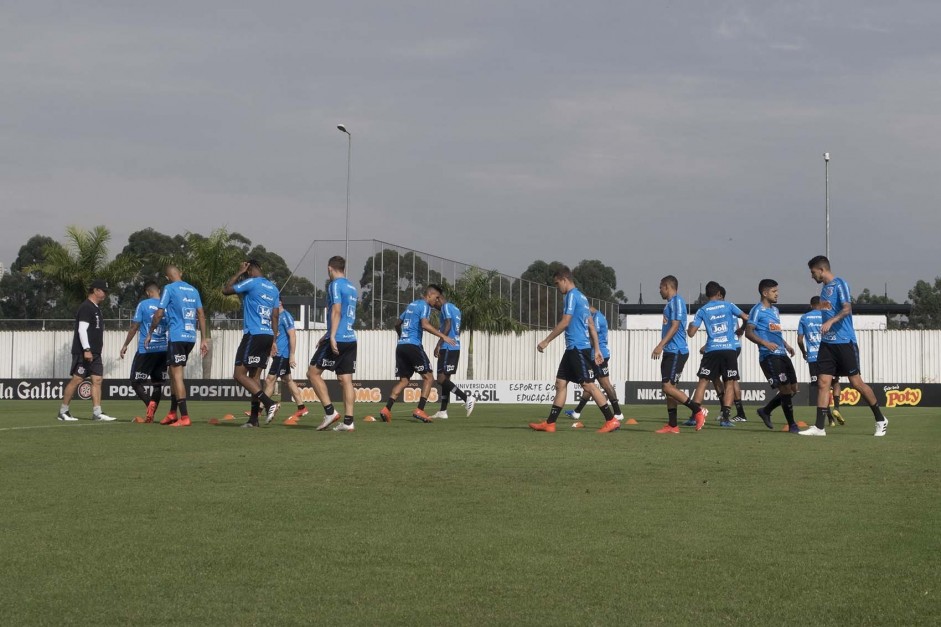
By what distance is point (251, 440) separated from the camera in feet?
41.3

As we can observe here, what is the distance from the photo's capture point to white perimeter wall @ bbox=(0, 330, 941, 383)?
40.7 meters

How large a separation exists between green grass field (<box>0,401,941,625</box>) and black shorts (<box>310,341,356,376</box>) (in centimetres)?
347

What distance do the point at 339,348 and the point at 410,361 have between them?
3.80 m

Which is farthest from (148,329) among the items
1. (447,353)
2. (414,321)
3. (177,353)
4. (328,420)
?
(447,353)

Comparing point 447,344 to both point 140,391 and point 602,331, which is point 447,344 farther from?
point 140,391

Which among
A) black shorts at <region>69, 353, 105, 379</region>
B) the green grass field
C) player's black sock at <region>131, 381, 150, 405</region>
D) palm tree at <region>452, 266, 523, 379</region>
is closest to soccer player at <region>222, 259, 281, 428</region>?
player's black sock at <region>131, 381, 150, 405</region>

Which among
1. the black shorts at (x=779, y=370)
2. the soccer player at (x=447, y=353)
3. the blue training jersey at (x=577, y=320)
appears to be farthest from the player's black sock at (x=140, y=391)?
the black shorts at (x=779, y=370)

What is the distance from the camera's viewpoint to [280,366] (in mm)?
19266

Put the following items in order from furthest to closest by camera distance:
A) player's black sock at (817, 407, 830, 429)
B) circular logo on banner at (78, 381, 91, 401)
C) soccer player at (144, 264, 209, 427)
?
circular logo on banner at (78, 381, 91, 401)
soccer player at (144, 264, 209, 427)
player's black sock at (817, 407, 830, 429)

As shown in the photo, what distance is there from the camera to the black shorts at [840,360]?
13.9 metres

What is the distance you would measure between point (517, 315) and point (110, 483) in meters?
40.8

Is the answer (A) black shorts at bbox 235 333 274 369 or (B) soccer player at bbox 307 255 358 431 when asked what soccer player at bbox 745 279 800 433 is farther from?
(A) black shorts at bbox 235 333 274 369

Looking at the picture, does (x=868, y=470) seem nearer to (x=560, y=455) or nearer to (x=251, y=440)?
(x=560, y=455)

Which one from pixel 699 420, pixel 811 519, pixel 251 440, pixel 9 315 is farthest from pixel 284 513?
pixel 9 315
